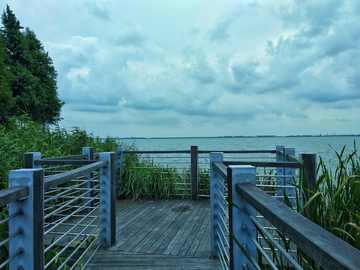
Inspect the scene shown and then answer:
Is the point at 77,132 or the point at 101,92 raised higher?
the point at 101,92

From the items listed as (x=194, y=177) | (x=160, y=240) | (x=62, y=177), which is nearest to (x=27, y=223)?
(x=62, y=177)

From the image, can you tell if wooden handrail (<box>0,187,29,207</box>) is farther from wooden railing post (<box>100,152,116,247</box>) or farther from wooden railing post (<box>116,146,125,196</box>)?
wooden railing post (<box>116,146,125,196</box>)

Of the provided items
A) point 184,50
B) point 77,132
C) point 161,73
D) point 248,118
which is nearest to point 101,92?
point 161,73

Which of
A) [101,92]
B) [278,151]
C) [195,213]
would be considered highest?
[101,92]

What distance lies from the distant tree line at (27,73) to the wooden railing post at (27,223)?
15.5m

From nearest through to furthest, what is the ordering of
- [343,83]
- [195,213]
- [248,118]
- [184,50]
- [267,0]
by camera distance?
[195,213]
[267,0]
[343,83]
[184,50]
[248,118]

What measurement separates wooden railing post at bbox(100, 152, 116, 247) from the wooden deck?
0.15 meters

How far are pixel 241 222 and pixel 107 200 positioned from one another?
5.94 ft

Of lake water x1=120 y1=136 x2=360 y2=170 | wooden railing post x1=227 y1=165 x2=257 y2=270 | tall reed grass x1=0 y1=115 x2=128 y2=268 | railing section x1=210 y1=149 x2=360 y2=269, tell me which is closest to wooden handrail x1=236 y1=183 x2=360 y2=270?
railing section x1=210 y1=149 x2=360 y2=269

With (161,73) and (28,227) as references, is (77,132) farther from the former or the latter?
(161,73)

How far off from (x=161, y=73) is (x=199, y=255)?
13130 millimetres

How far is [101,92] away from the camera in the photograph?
13.6 metres

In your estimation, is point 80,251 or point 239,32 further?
point 239,32

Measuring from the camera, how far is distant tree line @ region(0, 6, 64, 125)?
15.4m
